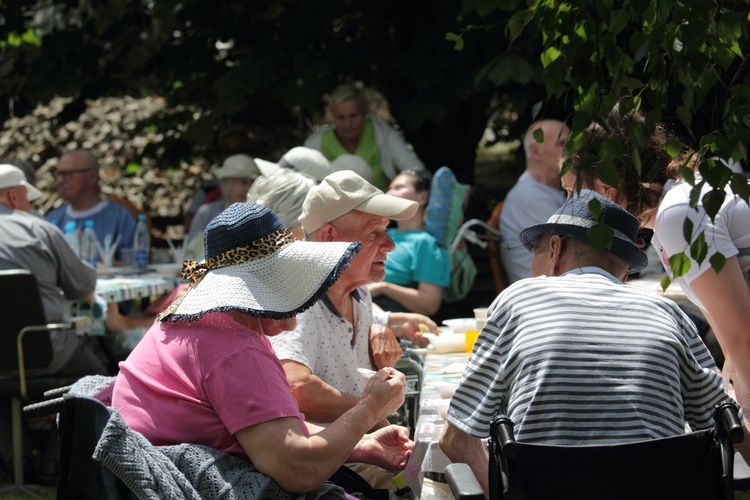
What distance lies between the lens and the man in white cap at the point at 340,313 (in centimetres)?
298

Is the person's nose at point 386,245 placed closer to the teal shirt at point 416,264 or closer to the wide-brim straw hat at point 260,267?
the wide-brim straw hat at point 260,267

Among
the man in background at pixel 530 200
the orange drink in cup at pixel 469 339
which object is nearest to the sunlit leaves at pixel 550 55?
the orange drink in cup at pixel 469 339

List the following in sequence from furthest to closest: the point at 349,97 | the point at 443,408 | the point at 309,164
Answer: the point at 349,97, the point at 309,164, the point at 443,408

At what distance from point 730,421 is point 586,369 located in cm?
31

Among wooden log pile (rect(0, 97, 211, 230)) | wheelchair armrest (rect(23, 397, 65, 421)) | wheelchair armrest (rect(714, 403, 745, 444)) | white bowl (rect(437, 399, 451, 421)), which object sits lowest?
wooden log pile (rect(0, 97, 211, 230))

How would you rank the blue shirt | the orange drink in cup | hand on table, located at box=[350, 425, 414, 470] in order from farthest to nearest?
the blue shirt → the orange drink in cup → hand on table, located at box=[350, 425, 414, 470]

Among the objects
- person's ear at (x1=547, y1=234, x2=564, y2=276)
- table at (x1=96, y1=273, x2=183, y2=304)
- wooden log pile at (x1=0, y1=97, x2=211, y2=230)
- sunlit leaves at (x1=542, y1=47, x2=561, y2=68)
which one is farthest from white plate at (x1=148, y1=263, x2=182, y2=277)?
wooden log pile at (x1=0, y1=97, x2=211, y2=230)

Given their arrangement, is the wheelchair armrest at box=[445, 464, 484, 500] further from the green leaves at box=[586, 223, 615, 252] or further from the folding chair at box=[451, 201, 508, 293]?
the folding chair at box=[451, 201, 508, 293]

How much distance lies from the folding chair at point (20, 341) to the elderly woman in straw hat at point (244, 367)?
251cm

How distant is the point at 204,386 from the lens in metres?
2.27

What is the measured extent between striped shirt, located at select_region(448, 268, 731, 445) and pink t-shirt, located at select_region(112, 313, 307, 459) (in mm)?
428

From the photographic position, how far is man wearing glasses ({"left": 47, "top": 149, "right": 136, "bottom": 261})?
7270 mm

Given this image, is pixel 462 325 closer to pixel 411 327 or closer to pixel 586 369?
pixel 411 327

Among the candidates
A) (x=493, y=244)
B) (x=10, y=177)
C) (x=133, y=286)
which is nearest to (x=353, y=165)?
(x=493, y=244)
